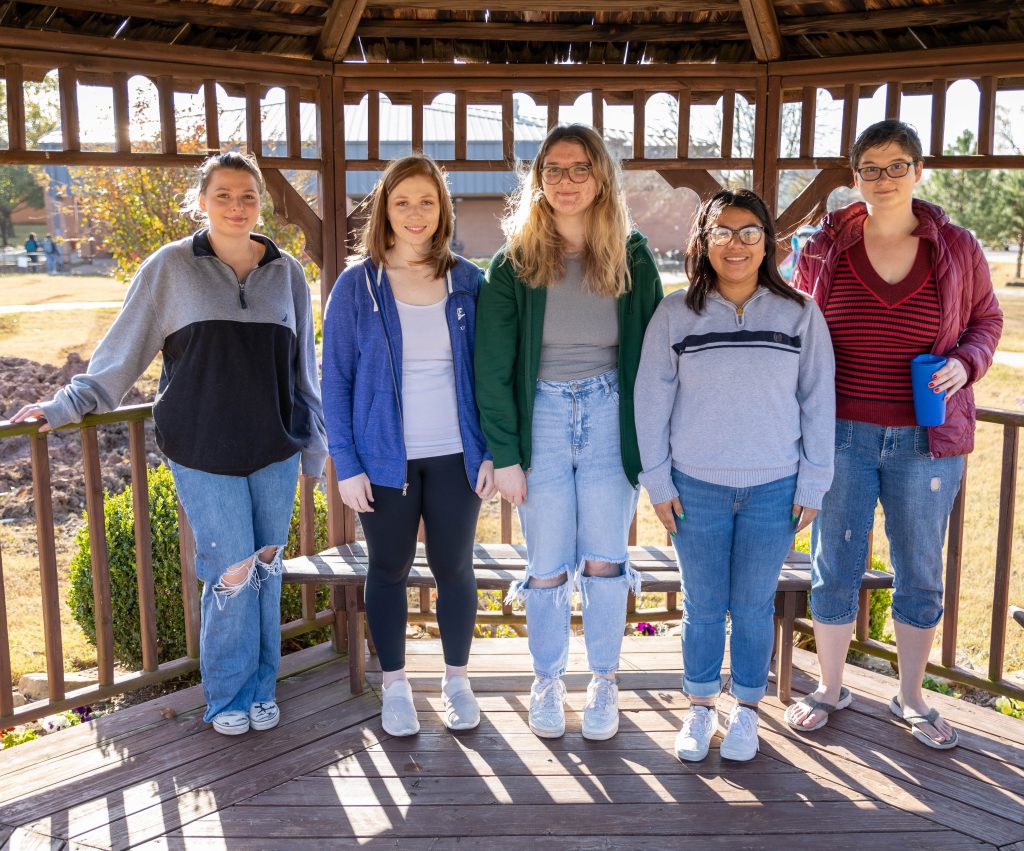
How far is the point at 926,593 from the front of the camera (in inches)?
109

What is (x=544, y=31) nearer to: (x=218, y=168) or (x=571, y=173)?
(x=571, y=173)

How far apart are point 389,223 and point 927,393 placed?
1.55m

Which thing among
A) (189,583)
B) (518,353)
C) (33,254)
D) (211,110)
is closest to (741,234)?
(518,353)

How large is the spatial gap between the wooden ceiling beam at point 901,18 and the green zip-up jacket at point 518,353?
4.27 feet

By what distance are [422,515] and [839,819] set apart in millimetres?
1407

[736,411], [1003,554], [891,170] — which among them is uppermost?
[891,170]

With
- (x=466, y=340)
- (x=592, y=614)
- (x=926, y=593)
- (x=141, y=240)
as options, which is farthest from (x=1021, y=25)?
(x=141, y=240)

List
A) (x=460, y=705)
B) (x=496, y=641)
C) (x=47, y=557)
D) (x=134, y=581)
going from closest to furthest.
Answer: (x=47, y=557), (x=460, y=705), (x=496, y=641), (x=134, y=581)

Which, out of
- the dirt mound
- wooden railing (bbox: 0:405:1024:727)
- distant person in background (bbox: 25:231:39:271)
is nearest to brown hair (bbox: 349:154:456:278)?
wooden railing (bbox: 0:405:1024:727)

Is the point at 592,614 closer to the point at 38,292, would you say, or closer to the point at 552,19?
the point at 552,19

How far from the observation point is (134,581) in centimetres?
392

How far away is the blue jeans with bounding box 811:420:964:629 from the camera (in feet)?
8.75

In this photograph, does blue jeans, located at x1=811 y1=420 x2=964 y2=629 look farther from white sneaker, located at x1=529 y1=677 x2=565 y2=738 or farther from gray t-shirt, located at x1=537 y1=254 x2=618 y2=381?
white sneaker, located at x1=529 y1=677 x2=565 y2=738

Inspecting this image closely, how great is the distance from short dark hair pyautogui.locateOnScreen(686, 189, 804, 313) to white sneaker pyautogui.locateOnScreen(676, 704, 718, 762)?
47.1 inches
